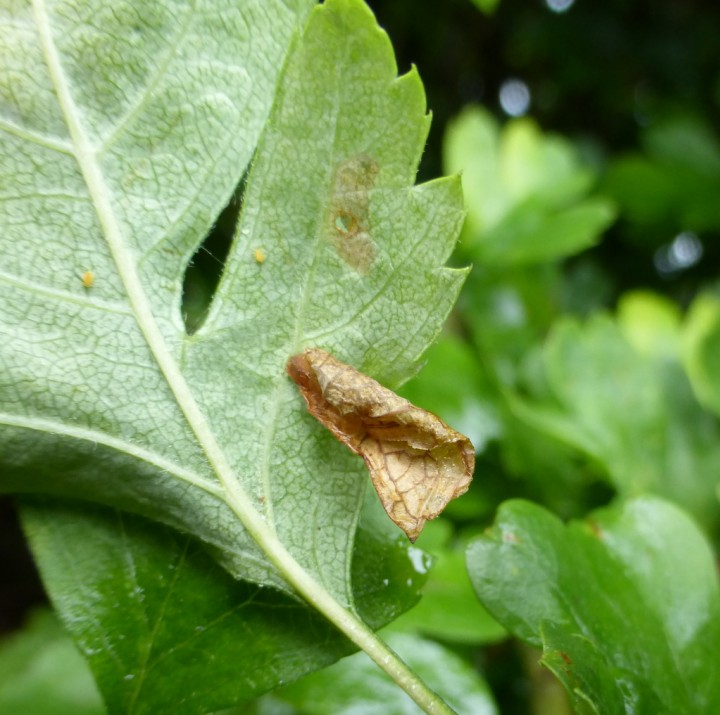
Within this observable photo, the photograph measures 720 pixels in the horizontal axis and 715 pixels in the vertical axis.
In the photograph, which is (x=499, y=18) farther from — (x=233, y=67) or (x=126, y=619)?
(x=126, y=619)

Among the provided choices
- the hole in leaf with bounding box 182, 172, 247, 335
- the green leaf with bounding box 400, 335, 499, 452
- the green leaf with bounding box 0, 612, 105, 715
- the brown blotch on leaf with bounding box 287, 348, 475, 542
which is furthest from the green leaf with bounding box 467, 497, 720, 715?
the green leaf with bounding box 0, 612, 105, 715

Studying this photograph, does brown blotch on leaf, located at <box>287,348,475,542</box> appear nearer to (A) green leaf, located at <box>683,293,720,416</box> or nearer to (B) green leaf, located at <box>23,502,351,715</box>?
(B) green leaf, located at <box>23,502,351,715</box>

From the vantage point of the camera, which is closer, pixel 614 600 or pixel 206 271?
pixel 614 600

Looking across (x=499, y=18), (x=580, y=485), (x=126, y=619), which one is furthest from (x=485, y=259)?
(x=499, y=18)

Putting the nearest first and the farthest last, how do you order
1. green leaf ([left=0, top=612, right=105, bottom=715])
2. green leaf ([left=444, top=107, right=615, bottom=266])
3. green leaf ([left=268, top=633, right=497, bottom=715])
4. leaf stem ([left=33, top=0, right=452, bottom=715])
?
1. leaf stem ([left=33, top=0, right=452, bottom=715])
2. green leaf ([left=268, top=633, right=497, bottom=715])
3. green leaf ([left=0, top=612, right=105, bottom=715])
4. green leaf ([left=444, top=107, right=615, bottom=266])

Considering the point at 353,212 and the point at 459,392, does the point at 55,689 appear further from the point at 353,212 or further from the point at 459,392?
the point at 353,212

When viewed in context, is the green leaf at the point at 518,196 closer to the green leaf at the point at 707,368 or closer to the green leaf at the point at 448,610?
the green leaf at the point at 707,368

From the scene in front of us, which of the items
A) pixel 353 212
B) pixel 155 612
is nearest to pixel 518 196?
pixel 353 212
